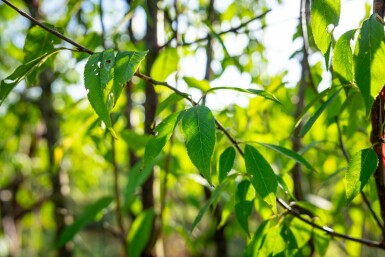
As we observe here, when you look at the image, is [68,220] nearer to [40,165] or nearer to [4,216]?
[4,216]

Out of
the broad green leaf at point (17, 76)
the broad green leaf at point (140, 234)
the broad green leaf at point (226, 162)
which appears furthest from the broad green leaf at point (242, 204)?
the broad green leaf at point (140, 234)

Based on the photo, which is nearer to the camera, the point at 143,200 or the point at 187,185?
the point at 143,200

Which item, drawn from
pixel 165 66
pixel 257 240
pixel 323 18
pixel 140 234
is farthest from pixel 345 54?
pixel 140 234

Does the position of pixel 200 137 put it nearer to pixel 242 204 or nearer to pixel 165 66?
pixel 242 204

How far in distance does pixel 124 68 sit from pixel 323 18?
7.8 inches

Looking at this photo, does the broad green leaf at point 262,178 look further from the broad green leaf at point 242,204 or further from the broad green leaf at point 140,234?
the broad green leaf at point 140,234

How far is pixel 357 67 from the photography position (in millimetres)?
434

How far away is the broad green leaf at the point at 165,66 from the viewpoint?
36.5 inches

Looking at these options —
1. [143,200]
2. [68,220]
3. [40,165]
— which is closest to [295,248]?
[143,200]

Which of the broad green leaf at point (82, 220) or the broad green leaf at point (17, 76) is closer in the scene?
the broad green leaf at point (17, 76)

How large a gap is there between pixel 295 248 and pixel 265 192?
0.18 meters

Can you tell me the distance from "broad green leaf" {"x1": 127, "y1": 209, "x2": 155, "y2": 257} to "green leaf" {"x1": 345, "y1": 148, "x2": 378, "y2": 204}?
0.64 meters

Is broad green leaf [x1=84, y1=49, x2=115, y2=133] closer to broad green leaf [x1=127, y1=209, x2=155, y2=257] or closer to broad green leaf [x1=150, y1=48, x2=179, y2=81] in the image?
broad green leaf [x1=150, y1=48, x2=179, y2=81]

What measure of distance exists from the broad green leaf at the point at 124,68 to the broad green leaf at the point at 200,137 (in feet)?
0.24
